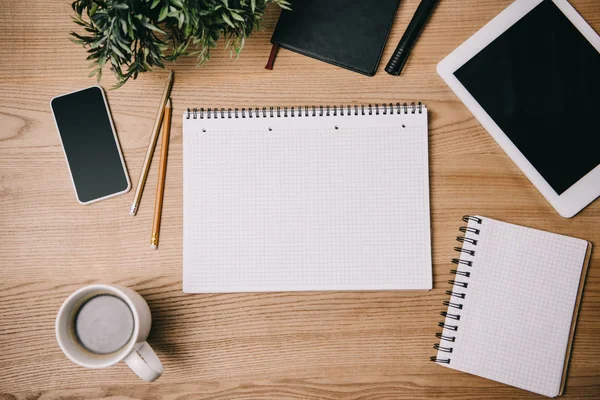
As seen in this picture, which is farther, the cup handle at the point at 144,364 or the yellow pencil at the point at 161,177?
the yellow pencil at the point at 161,177

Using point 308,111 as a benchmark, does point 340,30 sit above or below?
above

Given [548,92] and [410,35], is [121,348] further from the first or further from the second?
[548,92]

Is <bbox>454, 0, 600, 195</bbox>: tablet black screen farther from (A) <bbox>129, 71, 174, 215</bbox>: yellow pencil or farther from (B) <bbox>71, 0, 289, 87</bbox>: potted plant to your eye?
(A) <bbox>129, 71, 174, 215</bbox>: yellow pencil

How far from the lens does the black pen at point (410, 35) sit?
769 mm

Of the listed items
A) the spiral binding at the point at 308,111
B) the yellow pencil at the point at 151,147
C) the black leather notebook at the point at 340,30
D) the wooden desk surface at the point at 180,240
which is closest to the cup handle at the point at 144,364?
the wooden desk surface at the point at 180,240

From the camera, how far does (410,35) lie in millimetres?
771

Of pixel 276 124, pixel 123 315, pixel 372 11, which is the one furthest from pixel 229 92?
pixel 123 315

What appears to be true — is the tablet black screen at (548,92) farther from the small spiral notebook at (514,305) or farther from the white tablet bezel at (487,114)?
the small spiral notebook at (514,305)

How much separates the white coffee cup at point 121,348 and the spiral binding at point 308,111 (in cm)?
33

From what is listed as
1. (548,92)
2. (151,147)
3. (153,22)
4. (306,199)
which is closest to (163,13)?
(153,22)

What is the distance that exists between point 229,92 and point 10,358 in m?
0.62

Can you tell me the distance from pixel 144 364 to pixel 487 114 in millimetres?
691

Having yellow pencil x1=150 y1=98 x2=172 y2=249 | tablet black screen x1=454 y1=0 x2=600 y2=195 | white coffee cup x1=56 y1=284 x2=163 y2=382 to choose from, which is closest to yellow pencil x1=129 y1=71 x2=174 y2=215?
yellow pencil x1=150 y1=98 x2=172 y2=249

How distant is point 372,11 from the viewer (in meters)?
0.78
